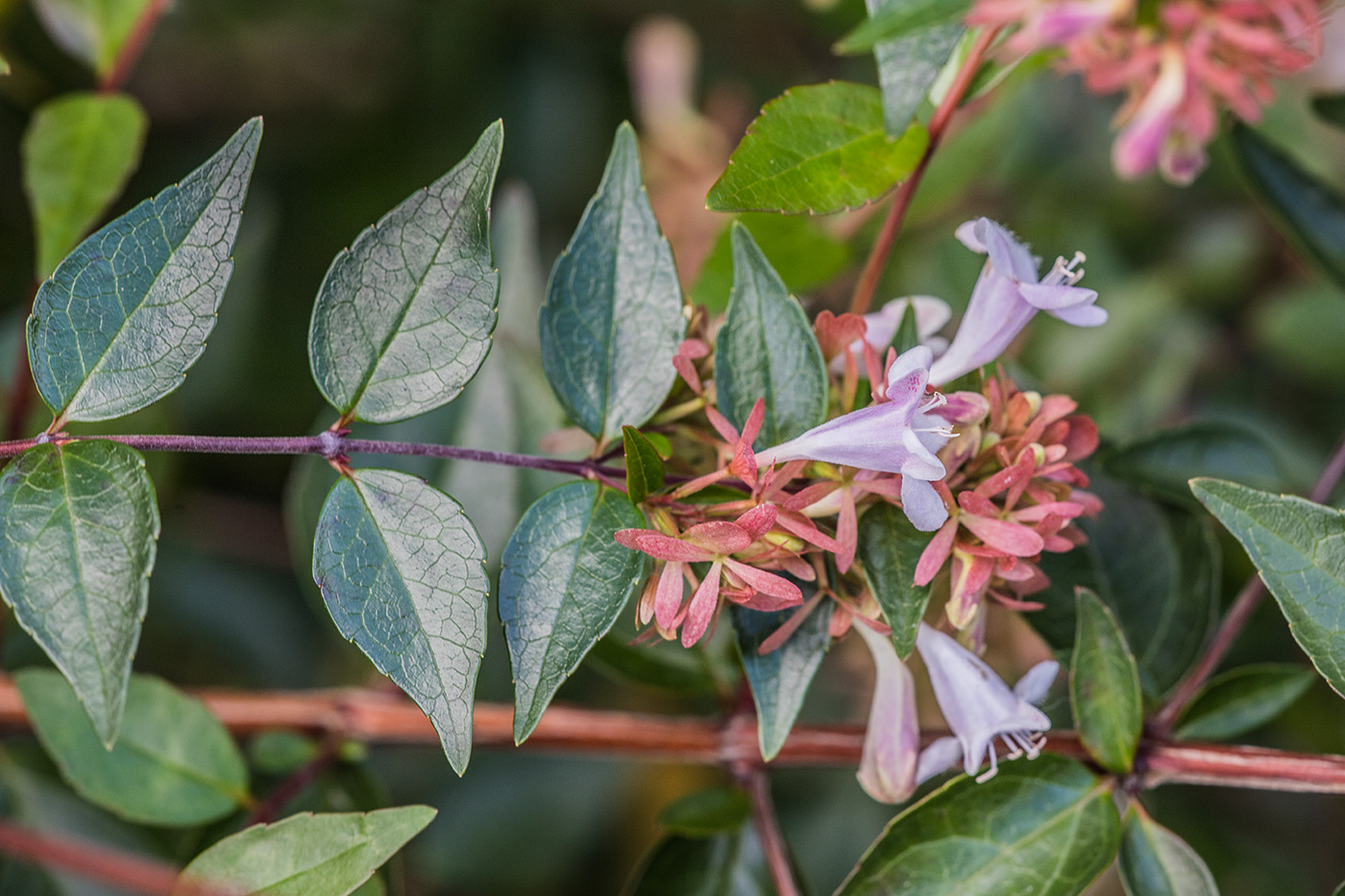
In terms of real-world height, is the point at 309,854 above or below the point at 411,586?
below

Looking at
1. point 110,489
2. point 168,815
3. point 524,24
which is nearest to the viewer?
point 110,489

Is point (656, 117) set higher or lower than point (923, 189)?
higher

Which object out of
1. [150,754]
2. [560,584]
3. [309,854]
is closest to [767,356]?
[560,584]

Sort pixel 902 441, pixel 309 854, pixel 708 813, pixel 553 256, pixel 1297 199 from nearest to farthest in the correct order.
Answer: pixel 902 441 → pixel 309 854 → pixel 708 813 → pixel 1297 199 → pixel 553 256

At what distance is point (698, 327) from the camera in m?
0.94

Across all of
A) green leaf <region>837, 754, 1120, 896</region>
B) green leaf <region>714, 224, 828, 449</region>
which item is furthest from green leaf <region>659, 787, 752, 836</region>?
green leaf <region>714, 224, 828, 449</region>

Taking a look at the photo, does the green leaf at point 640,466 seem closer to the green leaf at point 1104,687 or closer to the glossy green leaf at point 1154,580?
the green leaf at point 1104,687

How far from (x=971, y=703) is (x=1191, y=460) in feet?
1.61

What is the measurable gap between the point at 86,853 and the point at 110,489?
0.29m

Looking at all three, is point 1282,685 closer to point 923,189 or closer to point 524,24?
point 923,189

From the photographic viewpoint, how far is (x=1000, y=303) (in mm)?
831

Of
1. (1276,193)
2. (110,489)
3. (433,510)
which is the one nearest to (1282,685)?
(1276,193)

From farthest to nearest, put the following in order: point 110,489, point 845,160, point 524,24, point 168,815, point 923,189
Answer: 1. point 524,24
2. point 923,189
3. point 168,815
4. point 845,160
5. point 110,489

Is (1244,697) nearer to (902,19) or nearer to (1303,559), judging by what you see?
(1303,559)
